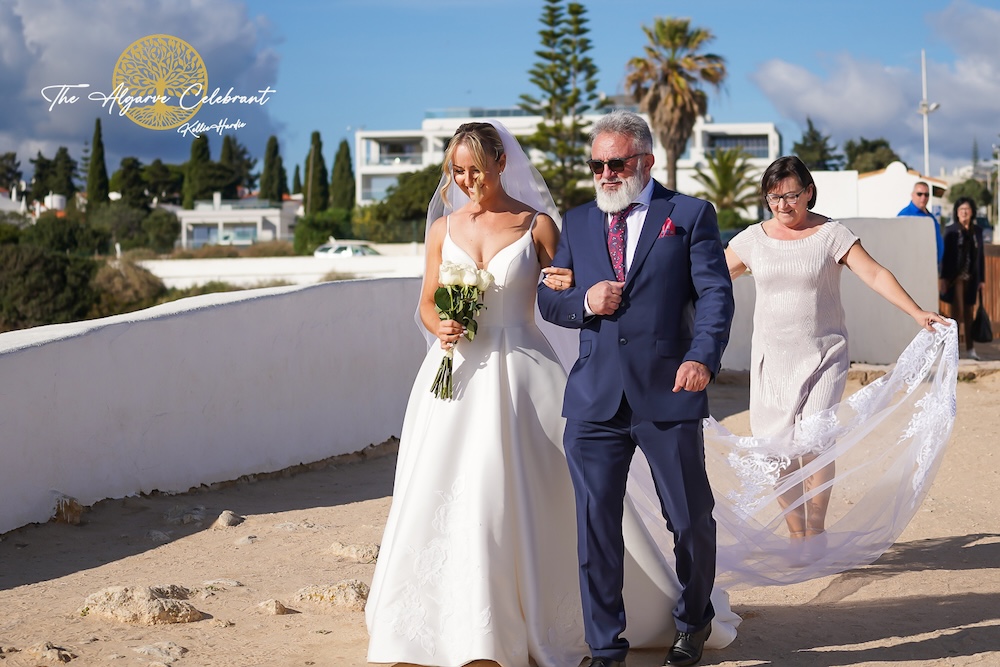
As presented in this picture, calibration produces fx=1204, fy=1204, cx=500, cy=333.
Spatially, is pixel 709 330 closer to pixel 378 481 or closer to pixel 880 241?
pixel 378 481

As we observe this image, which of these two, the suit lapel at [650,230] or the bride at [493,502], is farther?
the bride at [493,502]

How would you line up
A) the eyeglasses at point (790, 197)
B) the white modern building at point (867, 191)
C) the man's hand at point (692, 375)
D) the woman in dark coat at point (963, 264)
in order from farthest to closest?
the white modern building at point (867, 191) → the woman in dark coat at point (963, 264) → the eyeglasses at point (790, 197) → the man's hand at point (692, 375)

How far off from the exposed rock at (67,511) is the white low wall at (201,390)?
0.06m

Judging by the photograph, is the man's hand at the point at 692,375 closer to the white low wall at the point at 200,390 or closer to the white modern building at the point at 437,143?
the white low wall at the point at 200,390

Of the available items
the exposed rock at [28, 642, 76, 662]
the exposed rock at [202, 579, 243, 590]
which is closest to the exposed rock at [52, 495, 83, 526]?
the exposed rock at [202, 579, 243, 590]

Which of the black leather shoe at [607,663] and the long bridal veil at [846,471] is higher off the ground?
the long bridal veil at [846,471]

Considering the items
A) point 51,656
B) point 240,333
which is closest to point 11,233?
point 240,333

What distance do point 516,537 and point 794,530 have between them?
5.68 ft

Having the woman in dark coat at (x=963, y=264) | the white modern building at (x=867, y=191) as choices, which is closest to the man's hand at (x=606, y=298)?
the woman in dark coat at (x=963, y=264)

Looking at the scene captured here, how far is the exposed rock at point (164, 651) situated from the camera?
442cm

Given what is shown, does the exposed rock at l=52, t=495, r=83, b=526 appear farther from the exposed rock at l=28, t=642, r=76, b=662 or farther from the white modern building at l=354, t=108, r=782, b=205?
the white modern building at l=354, t=108, r=782, b=205

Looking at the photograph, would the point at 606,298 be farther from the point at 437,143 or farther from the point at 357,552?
the point at 437,143

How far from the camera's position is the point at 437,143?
272 feet

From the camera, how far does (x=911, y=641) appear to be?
14.8 feet
